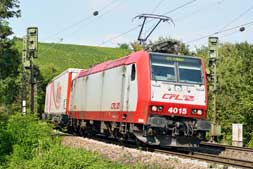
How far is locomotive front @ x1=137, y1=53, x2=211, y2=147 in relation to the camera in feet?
60.3

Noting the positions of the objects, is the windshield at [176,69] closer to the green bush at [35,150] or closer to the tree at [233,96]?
the green bush at [35,150]

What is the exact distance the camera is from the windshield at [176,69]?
18906 millimetres

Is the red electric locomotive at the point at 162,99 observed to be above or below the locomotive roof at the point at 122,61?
below

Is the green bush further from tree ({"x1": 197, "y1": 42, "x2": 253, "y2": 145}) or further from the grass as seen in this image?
the grass

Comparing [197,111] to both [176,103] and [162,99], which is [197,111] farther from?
[162,99]

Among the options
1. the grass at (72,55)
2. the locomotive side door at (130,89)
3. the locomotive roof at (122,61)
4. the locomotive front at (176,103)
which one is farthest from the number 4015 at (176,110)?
the grass at (72,55)

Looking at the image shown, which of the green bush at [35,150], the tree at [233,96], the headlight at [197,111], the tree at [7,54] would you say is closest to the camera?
the green bush at [35,150]

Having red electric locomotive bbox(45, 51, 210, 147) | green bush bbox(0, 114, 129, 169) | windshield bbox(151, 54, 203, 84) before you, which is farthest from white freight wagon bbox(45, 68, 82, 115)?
windshield bbox(151, 54, 203, 84)

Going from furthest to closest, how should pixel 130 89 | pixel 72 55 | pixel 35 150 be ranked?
1. pixel 72 55
2. pixel 130 89
3. pixel 35 150

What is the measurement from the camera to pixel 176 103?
18.5 metres

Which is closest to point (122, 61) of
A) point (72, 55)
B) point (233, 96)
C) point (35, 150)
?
point (35, 150)

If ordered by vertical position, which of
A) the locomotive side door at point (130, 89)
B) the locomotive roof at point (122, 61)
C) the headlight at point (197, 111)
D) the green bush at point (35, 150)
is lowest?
the green bush at point (35, 150)

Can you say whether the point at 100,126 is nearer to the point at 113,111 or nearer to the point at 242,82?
the point at 113,111

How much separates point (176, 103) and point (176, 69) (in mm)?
1314
